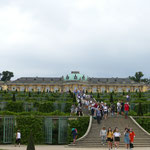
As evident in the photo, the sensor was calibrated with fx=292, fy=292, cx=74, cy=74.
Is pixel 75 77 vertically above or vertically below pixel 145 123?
above

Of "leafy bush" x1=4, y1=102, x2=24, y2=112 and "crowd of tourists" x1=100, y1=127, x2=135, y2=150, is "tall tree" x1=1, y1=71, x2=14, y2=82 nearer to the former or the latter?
"leafy bush" x1=4, y1=102, x2=24, y2=112

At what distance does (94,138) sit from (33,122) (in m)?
4.95

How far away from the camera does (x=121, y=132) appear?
21297mm

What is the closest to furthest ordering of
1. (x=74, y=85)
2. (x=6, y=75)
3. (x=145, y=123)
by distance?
(x=145, y=123) → (x=74, y=85) → (x=6, y=75)

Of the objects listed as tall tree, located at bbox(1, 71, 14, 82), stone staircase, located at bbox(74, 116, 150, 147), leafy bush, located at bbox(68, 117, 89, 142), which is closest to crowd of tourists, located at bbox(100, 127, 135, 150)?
stone staircase, located at bbox(74, 116, 150, 147)

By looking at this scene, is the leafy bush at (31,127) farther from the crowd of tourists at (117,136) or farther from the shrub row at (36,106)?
the shrub row at (36,106)

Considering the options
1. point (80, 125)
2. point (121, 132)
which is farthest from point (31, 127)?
point (121, 132)

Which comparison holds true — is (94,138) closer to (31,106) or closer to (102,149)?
(102,149)

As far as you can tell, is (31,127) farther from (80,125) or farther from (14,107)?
(14,107)

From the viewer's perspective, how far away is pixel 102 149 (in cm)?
1794

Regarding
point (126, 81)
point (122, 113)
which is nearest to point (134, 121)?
point (122, 113)

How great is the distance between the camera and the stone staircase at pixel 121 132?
19.5m

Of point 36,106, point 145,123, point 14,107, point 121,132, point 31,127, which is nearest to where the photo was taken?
point 121,132

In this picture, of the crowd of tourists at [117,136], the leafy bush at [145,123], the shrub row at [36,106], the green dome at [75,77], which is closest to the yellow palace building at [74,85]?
the green dome at [75,77]
